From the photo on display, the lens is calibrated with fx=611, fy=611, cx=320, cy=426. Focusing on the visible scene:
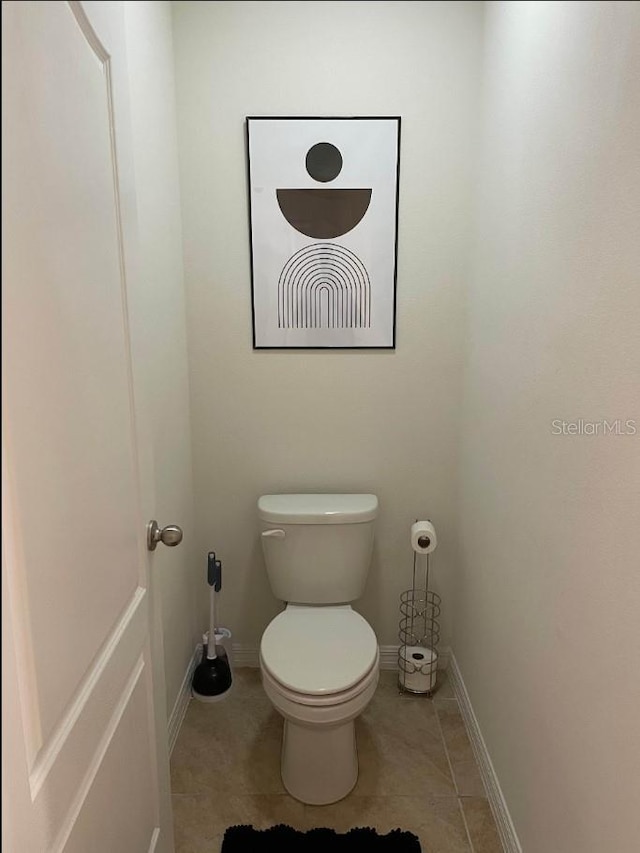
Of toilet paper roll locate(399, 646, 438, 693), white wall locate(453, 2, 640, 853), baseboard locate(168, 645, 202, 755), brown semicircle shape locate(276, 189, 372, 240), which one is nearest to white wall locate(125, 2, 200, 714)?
baseboard locate(168, 645, 202, 755)

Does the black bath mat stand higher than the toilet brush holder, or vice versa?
the toilet brush holder

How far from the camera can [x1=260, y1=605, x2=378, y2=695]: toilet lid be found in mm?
1615

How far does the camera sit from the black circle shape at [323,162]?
1.94 meters

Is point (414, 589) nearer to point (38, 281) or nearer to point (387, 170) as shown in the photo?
point (387, 170)

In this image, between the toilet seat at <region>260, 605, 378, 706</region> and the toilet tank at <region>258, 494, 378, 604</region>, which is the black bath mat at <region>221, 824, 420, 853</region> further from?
the toilet tank at <region>258, 494, 378, 604</region>

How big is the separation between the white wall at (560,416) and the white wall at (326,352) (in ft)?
0.57

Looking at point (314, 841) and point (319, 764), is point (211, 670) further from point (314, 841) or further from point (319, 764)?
point (314, 841)

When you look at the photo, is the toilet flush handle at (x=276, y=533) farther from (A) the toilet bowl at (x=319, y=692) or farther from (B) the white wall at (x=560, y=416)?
(B) the white wall at (x=560, y=416)

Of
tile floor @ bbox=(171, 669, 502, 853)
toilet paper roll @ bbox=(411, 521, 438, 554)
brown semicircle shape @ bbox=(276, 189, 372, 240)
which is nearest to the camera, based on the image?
tile floor @ bbox=(171, 669, 502, 853)

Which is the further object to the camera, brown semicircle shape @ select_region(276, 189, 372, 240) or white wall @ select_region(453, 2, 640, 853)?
brown semicircle shape @ select_region(276, 189, 372, 240)

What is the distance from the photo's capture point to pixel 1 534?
0.61 meters

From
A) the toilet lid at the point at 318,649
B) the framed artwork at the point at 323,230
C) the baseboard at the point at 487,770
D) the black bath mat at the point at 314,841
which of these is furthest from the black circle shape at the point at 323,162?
the black bath mat at the point at 314,841

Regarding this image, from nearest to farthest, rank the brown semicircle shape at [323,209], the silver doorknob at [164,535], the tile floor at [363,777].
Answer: the silver doorknob at [164,535] → the tile floor at [363,777] → the brown semicircle shape at [323,209]

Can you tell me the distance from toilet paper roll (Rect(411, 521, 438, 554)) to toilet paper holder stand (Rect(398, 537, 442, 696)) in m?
0.16
